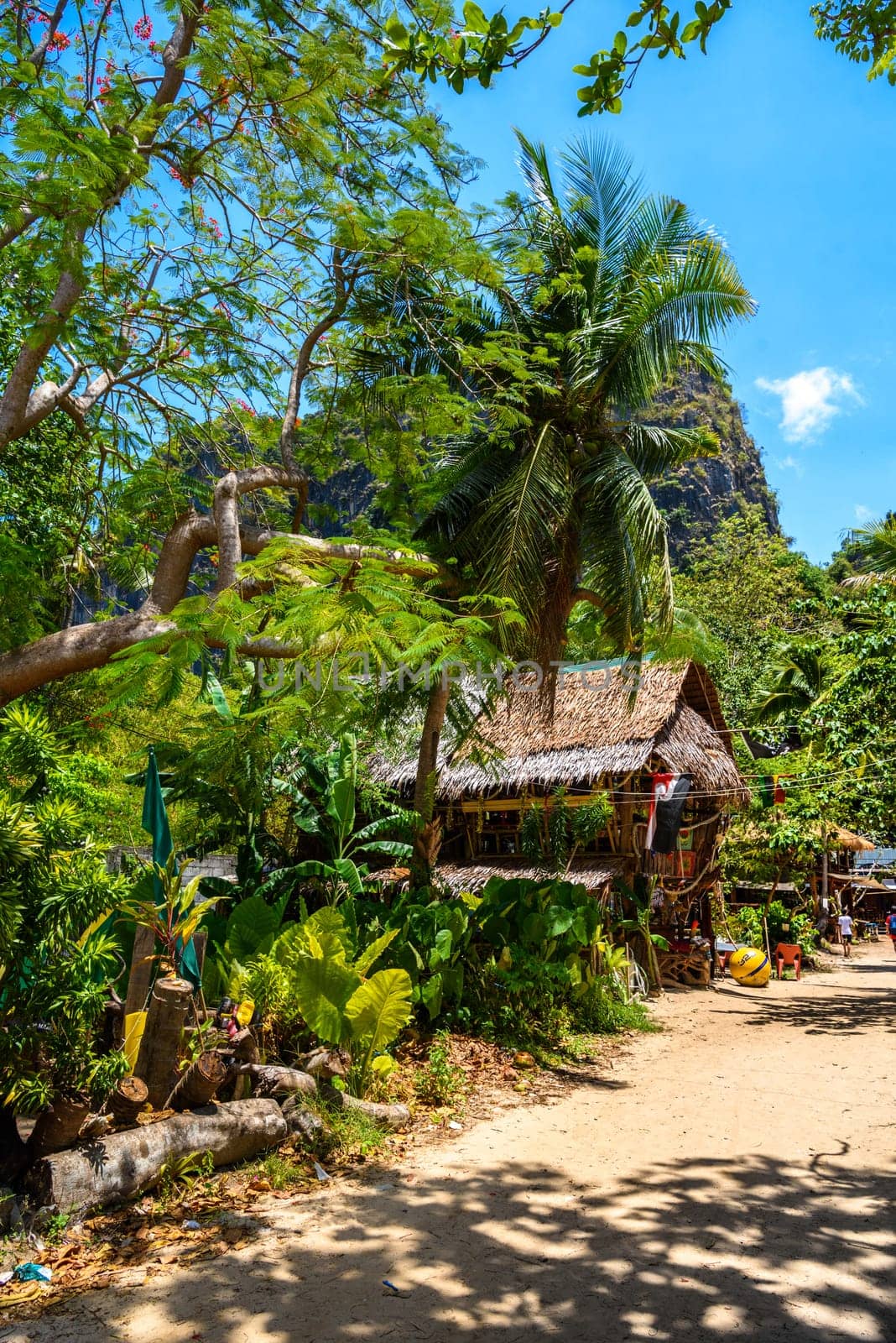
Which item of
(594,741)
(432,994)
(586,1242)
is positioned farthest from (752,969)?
(586,1242)

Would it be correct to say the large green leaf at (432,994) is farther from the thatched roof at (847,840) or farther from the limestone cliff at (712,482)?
the limestone cliff at (712,482)

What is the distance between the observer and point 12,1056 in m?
3.60

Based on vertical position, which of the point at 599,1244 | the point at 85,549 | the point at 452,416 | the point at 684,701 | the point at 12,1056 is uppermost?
the point at 452,416

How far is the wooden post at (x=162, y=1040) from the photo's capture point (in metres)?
4.53

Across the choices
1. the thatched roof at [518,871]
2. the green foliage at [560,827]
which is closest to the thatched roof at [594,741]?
the green foliage at [560,827]

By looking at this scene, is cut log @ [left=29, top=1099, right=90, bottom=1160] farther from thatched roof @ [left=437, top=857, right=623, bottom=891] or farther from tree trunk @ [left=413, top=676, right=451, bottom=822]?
thatched roof @ [left=437, top=857, right=623, bottom=891]

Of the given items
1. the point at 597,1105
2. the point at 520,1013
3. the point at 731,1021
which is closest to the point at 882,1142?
the point at 597,1105

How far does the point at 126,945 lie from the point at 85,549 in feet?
16.5

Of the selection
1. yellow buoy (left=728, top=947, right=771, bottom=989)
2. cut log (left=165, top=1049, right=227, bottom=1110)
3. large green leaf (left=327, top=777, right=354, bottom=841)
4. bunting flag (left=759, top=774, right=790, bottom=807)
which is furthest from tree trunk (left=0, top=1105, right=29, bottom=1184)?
bunting flag (left=759, top=774, right=790, bottom=807)

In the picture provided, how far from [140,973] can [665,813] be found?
27.7 feet

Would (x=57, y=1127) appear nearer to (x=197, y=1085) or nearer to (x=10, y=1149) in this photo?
(x=10, y=1149)

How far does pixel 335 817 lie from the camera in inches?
367

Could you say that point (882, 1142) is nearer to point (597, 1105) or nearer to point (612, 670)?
point (597, 1105)

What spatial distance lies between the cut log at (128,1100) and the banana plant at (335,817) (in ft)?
15.0
